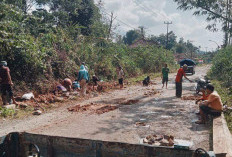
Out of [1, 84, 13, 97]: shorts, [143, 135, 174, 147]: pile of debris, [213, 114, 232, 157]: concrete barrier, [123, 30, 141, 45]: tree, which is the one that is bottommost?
[143, 135, 174, 147]: pile of debris

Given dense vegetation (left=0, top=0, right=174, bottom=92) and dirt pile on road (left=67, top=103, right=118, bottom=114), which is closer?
dirt pile on road (left=67, top=103, right=118, bottom=114)

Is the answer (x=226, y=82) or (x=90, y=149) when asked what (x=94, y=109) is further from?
(x=226, y=82)

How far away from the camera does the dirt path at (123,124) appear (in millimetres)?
5984

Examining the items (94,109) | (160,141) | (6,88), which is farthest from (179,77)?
(6,88)

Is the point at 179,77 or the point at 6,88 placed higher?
the point at 179,77

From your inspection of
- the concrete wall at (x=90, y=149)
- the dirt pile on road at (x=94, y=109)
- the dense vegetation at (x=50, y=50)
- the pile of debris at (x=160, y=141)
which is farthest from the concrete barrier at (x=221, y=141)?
the dense vegetation at (x=50, y=50)

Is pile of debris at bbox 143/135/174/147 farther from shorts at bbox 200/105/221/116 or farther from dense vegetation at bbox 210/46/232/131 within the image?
dense vegetation at bbox 210/46/232/131

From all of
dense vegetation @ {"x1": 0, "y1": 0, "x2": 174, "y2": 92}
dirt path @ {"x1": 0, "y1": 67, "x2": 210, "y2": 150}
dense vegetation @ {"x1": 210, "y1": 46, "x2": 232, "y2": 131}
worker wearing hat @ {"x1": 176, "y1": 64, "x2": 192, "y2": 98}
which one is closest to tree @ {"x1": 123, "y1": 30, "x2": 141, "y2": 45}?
dense vegetation @ {"x1": 0, "y1": 0, "x2": 174, "y2": 92}

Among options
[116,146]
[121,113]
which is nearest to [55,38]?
[121,113]

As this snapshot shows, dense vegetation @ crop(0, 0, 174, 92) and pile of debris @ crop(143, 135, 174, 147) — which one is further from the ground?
dense vegetation @ crop(0, 0, 174, 92)

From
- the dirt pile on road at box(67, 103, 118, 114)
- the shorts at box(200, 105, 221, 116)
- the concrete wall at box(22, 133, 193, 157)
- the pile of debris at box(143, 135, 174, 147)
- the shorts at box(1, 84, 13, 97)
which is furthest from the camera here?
the shorts at box(1, 84, 13, 97)

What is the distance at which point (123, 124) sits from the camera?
7.09 m

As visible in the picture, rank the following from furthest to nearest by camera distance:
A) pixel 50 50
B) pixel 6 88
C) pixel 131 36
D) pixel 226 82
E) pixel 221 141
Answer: pixel 131 36
pixel 226 82
pixel 50 50
pixel 6 88
pixel 221 141

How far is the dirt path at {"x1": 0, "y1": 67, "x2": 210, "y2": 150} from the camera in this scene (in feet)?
19.6
